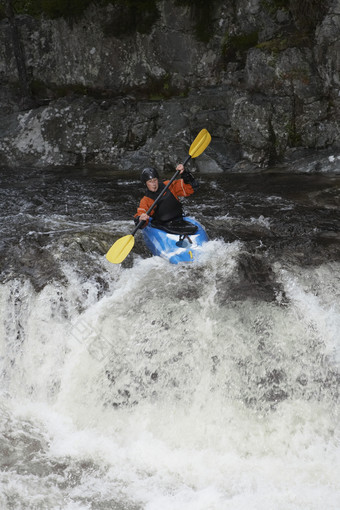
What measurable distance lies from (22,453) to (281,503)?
209cm

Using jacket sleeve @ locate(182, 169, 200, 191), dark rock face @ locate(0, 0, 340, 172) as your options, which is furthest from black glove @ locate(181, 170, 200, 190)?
dark rock face @ locate(0, 0, 340, 172)

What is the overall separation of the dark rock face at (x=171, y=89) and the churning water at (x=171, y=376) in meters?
3.75

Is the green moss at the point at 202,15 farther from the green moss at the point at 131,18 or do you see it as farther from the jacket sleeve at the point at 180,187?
the jacket sleeve at the point at 180,187

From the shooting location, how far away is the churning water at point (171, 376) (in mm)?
3619

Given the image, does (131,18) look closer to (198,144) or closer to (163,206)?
(198,144)

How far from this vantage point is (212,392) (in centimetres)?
412

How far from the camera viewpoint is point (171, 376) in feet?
14.0

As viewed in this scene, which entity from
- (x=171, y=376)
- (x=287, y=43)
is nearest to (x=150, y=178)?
(x=171, y=376)

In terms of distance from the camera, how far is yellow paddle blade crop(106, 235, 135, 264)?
5.01m

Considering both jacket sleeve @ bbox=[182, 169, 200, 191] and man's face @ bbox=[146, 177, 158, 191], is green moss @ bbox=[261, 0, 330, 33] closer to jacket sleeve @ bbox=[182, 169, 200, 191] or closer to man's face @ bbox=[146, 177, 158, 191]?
jacket sleeve @ bbox=[182, 169, 200, 191]

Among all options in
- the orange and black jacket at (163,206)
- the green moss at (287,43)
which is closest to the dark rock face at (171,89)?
the green moss at (287,43)

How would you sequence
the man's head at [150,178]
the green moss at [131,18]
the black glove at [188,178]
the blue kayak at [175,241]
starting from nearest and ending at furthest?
the blue kayak at [175,241], the man's head at [150,178], the black glove at [188,178], the green moss at [131,18]

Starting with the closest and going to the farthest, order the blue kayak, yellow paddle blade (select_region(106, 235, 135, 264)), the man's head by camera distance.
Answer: yellow paddle blade (select_region(106, 235, 135, 264)) → the blue kayak → the man's head

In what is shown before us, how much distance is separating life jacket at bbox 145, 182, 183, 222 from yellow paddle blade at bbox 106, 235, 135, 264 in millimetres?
675
